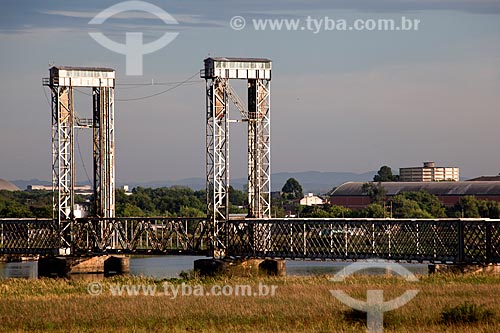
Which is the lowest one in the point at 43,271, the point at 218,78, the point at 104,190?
the point at 43,271

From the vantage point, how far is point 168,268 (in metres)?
93.7

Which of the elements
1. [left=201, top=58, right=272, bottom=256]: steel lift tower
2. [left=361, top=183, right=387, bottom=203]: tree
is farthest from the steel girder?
[left=361, top=183, right=387, bottom=203]: tree

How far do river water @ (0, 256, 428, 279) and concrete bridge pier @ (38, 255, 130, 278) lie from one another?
108 centimetres

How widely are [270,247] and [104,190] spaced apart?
556 inches

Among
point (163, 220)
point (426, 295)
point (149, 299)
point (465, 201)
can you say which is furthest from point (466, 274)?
point (465, 201)

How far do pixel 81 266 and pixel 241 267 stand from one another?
1342cm

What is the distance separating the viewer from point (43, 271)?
267 ft

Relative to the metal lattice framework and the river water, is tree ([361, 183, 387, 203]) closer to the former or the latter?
the river water

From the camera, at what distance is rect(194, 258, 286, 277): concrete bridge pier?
72875mm

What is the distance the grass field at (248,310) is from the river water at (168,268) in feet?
72.5

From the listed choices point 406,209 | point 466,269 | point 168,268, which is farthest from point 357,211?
point 466,269

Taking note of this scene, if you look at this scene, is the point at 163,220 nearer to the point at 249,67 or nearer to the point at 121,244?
the point at 121,244

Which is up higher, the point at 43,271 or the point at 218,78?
the point at 218,78

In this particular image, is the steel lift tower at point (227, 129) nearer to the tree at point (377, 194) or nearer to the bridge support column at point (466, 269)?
the bridge support column at point (466, 269)
